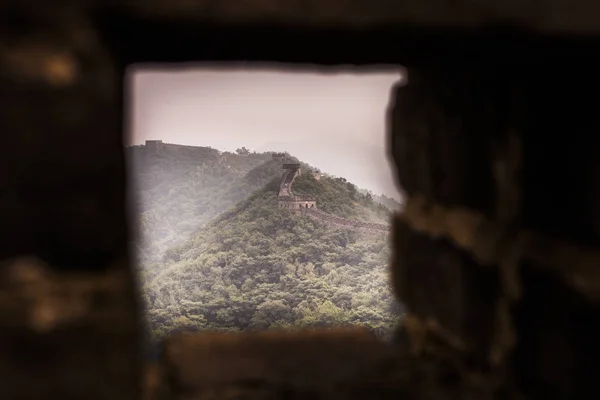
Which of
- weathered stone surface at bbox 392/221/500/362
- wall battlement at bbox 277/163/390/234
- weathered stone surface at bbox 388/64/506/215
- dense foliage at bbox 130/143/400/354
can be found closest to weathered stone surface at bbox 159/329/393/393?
weathered stone surface at bbox 392/221/500/362

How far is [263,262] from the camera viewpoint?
18453 mm

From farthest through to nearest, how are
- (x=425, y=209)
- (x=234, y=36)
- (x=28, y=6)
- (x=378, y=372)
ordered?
1. (x=425, y=209)
2. (x=378, y=372)
3. (x=234, y=36)
4. (x=28, y=6)

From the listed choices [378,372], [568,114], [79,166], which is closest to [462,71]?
[568,114]

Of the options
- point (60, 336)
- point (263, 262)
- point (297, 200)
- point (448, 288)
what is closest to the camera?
point (60, 336)

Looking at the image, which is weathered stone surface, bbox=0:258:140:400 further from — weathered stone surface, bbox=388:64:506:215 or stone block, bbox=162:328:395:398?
weathered stone surface, bbox=388:64:506:215

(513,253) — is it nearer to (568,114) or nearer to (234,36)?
(568,114)

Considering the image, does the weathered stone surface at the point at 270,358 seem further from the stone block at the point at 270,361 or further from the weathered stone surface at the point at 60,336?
the weathered stone surface at the point at 60,336

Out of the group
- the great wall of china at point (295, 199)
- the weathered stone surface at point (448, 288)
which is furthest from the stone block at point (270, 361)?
the great wall of china at point (295, 199)

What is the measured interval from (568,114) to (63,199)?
0.76 metres

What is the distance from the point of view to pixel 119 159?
0.74 m

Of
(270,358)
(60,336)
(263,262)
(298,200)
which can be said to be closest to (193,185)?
(298,200)

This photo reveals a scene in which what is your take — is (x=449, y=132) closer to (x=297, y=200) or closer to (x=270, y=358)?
(x=270, y=358)

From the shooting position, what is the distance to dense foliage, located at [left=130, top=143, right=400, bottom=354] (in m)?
15.0

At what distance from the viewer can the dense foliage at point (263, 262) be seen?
14953 mm
